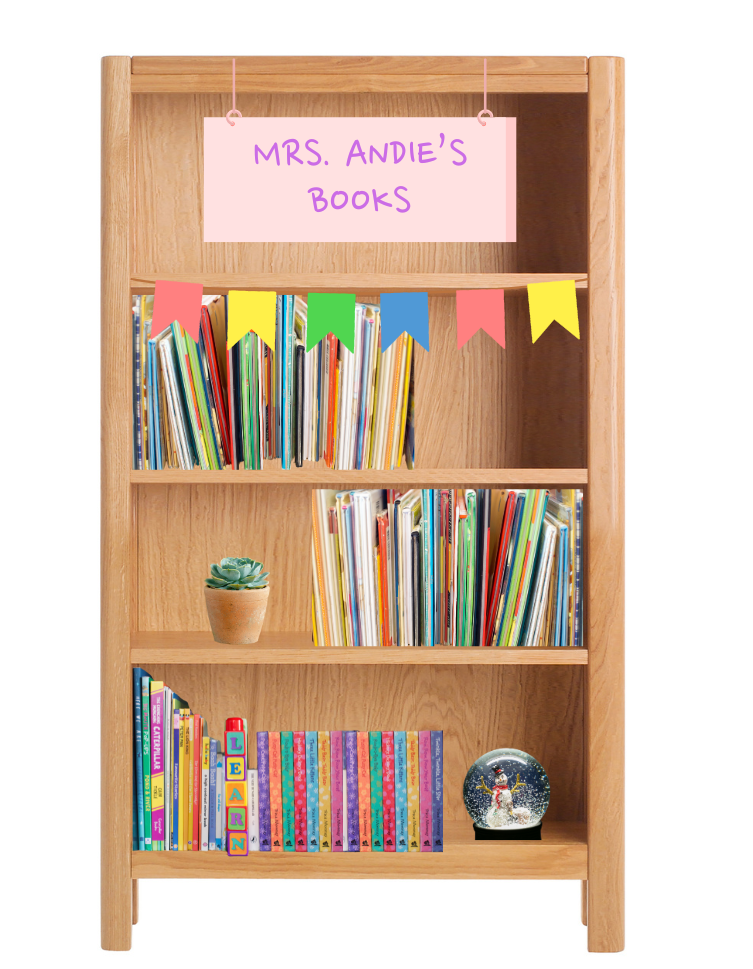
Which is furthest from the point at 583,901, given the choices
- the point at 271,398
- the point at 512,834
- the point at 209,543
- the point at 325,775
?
the point at 271,398

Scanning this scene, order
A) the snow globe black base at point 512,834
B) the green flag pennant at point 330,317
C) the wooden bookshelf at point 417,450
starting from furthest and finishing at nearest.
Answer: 1. the wooden bookshelf at point 417,450
2. the snow globe black base at point 512,834
3. the green flag pennant at point 330,317

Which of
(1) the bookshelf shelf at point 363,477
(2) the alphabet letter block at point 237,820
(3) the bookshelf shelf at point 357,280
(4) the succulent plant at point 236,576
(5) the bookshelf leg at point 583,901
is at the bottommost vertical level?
(5) the bookshelf leg at point 583,901

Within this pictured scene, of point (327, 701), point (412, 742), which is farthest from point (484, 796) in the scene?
point (327, 701)

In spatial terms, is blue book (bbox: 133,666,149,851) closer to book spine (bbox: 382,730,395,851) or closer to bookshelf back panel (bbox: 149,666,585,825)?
bookshelf back panel (bbox: 149,666,585,825)

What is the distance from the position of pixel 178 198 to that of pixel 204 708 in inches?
45.8

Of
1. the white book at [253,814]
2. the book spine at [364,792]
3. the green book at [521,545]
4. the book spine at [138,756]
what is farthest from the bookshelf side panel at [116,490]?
the green book at [521,545]

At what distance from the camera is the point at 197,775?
80.7 inches

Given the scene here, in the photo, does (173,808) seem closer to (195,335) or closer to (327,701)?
(327,701)

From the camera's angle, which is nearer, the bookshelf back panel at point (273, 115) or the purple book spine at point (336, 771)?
the purple book spine at point (336, 771)

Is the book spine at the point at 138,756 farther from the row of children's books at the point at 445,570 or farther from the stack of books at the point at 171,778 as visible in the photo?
the row of children's books at the point at 445,570

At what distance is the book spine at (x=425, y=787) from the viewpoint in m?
2.04

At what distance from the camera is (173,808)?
6.70 feet

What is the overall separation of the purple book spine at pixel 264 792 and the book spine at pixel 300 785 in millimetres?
57

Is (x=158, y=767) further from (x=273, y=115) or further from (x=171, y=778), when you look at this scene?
(x=273, y=115)
